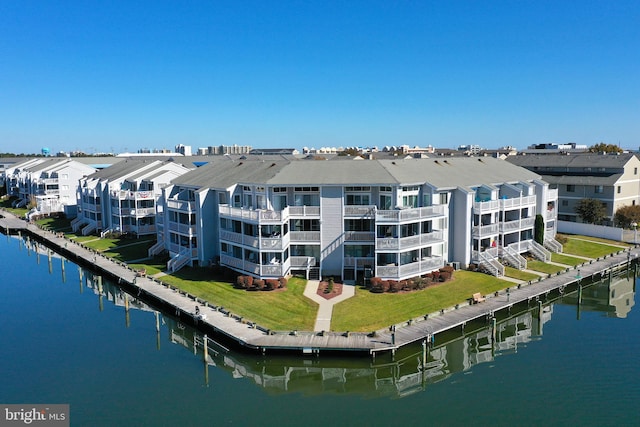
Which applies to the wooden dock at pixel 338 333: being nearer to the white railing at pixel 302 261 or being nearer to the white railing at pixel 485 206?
the white railing at pixel 485 206

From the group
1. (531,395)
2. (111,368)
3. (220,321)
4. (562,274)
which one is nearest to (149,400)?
(111,368)

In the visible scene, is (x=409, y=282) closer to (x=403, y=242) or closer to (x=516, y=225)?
(x=403, y=242)

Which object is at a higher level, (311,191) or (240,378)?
(311,191)

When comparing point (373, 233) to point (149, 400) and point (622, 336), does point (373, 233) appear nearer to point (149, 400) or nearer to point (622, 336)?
point (622, 336)

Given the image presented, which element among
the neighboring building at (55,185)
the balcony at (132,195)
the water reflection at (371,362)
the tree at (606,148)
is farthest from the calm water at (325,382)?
the tree at (606,148)

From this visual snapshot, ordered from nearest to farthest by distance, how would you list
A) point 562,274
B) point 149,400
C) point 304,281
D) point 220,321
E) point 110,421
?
point 110,421 → point 149,400 → point 220,321 → point 304,281 → point 562,274

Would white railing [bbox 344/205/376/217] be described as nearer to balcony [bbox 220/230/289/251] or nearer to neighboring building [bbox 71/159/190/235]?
balcony [bbox 220/230/289/251]

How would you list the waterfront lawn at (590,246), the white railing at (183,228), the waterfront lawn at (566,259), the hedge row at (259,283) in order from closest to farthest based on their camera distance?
1. the hedge row at (259,283)
2. the white railing at (183,228)
3. the waterfront lawn at (566,259)
4. the waterfront lawn at (590,246)
